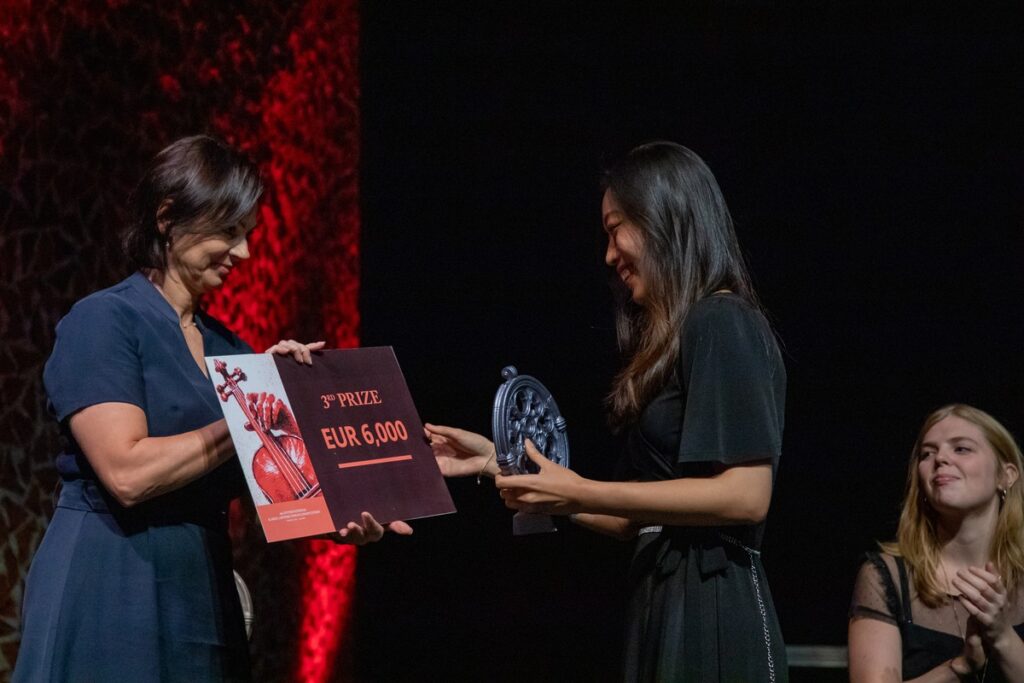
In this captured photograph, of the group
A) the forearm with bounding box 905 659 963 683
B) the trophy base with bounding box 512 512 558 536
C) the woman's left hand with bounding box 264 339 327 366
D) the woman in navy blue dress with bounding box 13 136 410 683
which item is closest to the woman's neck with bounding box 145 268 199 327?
the woman in navy blue dress with bounding box 13 136 410 683

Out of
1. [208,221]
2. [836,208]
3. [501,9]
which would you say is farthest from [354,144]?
[208,221]

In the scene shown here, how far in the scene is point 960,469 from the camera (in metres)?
2.54

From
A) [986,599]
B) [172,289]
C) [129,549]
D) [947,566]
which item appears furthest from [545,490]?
[947,566]

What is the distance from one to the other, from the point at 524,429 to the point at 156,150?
1745 mm

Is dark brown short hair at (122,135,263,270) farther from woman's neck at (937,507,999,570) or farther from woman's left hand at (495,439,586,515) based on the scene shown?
woman's neck at (937,507,999,570)

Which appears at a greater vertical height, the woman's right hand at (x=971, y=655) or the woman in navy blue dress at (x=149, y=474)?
the woman in navy blue dress at (x=149, y=474)

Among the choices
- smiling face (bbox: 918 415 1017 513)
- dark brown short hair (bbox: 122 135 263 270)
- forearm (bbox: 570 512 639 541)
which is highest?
dark brown short hair (bbox: 122 135 263 270)

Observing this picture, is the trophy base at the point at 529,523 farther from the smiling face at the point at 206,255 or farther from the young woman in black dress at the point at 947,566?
the young woman in black dress at the point at 947,566

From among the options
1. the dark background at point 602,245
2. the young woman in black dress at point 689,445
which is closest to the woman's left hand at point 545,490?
the young woman in black dress at point 689,445

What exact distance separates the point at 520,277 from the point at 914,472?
1.67m

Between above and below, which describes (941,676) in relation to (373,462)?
below

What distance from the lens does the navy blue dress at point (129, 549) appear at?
174 cm

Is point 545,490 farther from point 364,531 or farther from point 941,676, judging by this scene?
point 941,676

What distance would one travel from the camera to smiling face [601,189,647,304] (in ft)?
5.97
